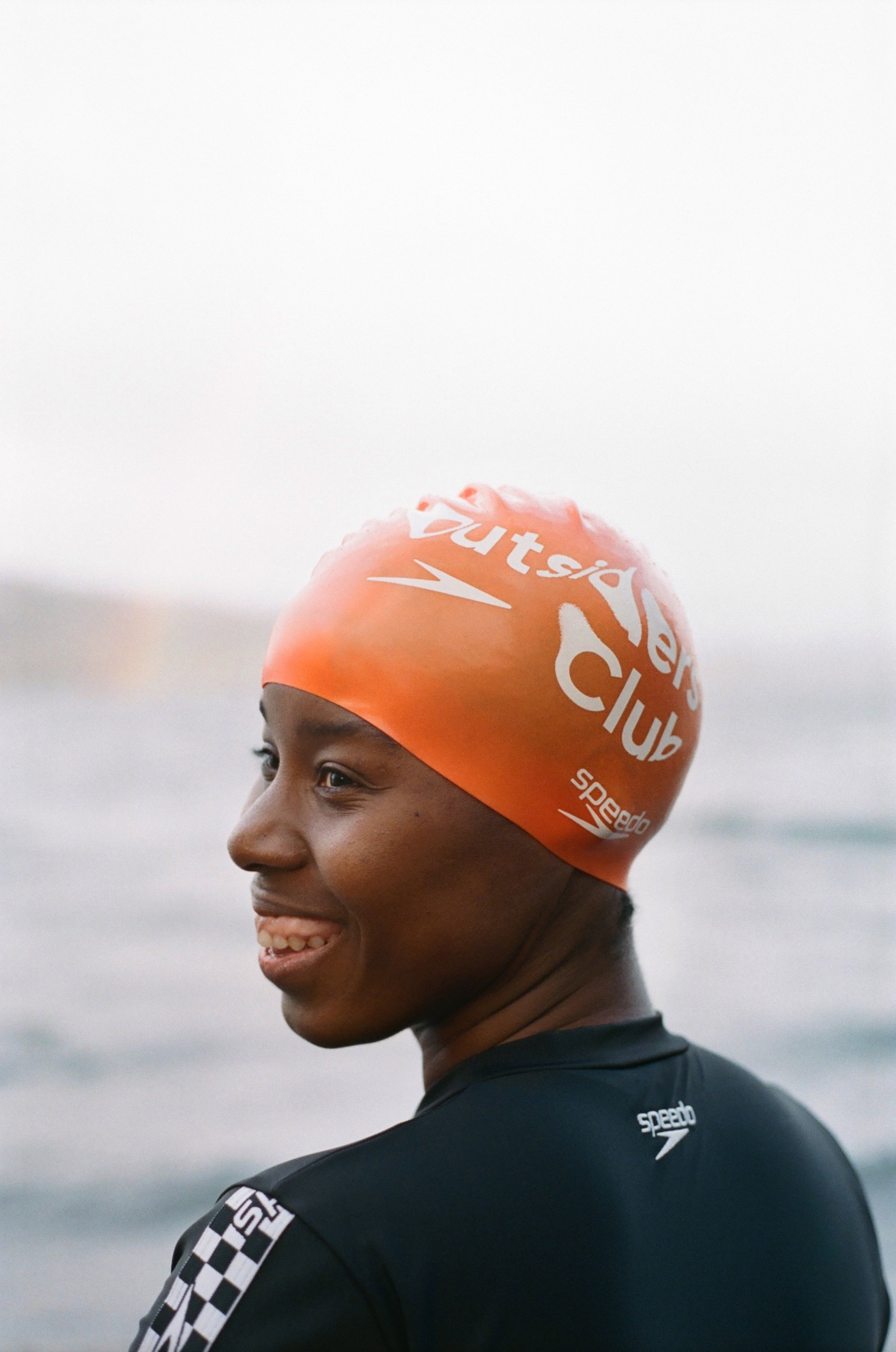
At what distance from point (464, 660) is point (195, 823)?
1.33 meters

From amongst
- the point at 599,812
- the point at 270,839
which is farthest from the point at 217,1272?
the point at 599,812

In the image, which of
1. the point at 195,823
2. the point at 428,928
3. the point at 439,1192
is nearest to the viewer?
the point at 439,1192

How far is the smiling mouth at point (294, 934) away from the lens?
0.93 m

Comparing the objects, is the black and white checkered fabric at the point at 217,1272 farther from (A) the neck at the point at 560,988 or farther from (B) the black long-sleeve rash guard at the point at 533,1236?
(A) the neck at the point at 560,988

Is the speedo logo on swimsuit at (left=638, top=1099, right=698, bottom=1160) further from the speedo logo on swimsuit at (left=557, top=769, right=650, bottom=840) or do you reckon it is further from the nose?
the nose

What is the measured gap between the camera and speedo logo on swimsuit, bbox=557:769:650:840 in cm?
95

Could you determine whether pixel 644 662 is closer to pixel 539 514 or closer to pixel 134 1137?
pixel 539 514

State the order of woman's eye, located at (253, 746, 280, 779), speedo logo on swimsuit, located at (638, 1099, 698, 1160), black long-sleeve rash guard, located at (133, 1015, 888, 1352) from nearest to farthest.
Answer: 1. black long-sleeve rash guard, located at (133, 1015, 888, 1352)
2. speedo logo on swimsuit, located at (638, 1099, 698, 1160)
3. woman's eye, located at (253, 746, 280, 779)

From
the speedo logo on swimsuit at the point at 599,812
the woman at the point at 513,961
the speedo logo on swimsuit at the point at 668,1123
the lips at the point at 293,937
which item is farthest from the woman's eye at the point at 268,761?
the speedo logo on swimsuit at the point at 668,1123

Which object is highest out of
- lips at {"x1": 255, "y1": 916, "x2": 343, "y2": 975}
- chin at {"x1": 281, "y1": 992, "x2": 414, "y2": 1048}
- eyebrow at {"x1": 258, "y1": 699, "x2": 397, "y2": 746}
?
eyebrow at {"x1": 258, "y1": 699, "x2": 397, "y2": 746}

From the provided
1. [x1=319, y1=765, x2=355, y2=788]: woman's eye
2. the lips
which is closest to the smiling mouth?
the lips

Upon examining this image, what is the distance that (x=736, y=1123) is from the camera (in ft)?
3.18

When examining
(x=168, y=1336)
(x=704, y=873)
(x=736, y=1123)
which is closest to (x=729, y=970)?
(x=704, y=873)

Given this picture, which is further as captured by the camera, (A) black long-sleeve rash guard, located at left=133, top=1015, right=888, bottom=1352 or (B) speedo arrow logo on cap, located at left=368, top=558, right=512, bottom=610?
(B) speedo arrow logo on cap, located at left=368, top=558, right=512, bottom=610
